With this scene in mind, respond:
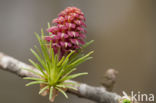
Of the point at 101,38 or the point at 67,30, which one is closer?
the point at 67,30

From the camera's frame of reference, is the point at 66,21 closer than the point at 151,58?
Yes

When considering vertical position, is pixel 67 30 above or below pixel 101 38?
below

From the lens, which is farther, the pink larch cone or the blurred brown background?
the blurred brown background

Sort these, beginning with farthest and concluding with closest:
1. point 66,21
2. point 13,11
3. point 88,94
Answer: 1. point 13,11
2. point 88,94
3. point 66,21

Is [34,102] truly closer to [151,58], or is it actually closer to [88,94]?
[88,94]

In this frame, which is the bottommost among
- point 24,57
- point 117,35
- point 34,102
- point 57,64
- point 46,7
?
point 34,102

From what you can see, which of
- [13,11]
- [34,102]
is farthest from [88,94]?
[13,11]

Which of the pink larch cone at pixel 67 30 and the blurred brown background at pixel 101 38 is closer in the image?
the pink larch cone at pixel 67 30

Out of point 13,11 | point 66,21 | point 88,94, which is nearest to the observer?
point 66,21
